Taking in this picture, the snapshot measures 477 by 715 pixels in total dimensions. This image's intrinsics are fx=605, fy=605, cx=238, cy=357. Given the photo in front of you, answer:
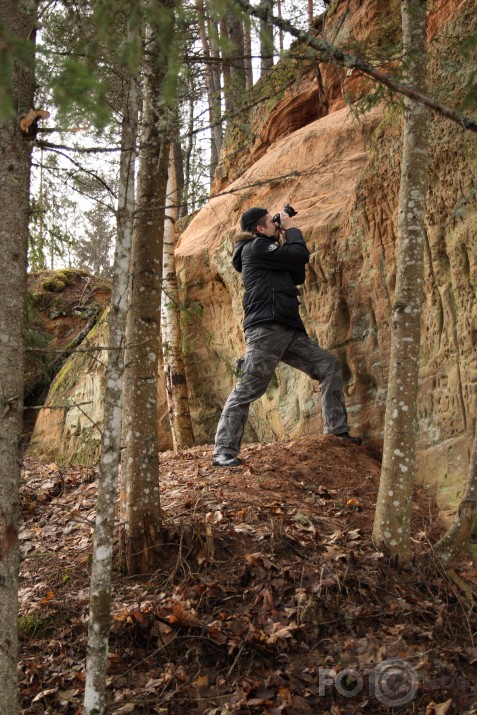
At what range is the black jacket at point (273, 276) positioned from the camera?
269 inches

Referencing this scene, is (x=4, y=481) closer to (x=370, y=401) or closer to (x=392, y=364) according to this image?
(x=392, y=364)

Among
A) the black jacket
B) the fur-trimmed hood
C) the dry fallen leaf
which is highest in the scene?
the fur-trimmed hood

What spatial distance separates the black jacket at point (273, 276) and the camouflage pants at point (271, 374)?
14 centimetres

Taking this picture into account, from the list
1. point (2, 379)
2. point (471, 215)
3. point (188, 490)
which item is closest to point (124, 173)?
point (2, 379)

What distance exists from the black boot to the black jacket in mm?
1510

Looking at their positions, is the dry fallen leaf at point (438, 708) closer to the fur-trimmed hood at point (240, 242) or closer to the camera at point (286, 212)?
the fur-trimmed hood at point (240, 242)

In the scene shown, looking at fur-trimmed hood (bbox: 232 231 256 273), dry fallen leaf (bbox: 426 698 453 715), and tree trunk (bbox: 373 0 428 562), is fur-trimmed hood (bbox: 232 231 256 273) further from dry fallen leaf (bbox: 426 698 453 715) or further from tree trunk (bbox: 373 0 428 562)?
dry fallen leaf (bbox: 426 698 453 715)

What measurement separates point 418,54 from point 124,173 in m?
2.87

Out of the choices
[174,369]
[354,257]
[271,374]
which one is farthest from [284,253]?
[174,369]

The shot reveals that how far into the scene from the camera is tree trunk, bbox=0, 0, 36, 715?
10.5 feet

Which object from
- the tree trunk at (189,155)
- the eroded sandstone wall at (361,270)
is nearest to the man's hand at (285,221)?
the eroded sandstone wall at (361,270)

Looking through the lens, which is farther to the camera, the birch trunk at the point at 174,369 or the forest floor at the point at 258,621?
the birch trunk at the point at 174,369

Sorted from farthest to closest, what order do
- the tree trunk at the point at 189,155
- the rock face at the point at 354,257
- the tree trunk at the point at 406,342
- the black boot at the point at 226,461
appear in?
the black boot at the point at 226,461 → the rock face at the point at 354,257 → the tree trunk at the point at 406,342 → the tree trunk at the point at 189,155

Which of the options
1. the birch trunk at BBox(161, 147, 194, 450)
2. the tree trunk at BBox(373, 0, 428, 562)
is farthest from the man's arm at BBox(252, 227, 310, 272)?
the birch trunk at BBox(161, 147, 194, 450)
